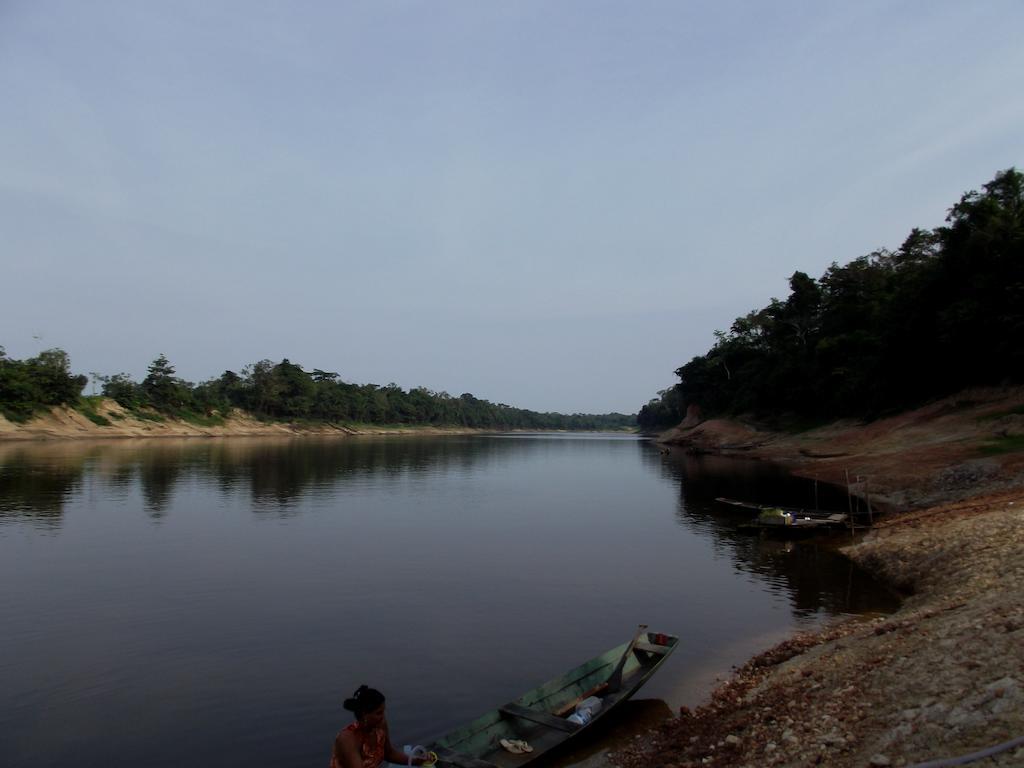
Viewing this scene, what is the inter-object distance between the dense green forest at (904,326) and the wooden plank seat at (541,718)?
54.3 meters

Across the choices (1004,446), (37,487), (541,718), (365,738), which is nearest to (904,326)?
(1004,446)

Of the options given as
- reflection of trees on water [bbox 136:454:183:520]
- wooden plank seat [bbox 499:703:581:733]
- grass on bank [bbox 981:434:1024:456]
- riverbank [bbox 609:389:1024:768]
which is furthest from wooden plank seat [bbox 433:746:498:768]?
grass on bank [bbox 981:434:1024:456]

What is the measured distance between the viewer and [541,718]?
1152cm

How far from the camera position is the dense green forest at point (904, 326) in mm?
54141

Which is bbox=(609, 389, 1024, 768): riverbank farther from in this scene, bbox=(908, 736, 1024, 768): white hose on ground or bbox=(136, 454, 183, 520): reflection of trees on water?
bbox=(136, 454, 183, 520): reflection of trees on water

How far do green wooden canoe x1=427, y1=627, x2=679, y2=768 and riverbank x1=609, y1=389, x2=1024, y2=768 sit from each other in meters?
1.13

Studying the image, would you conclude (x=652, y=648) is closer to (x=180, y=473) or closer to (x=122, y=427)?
(x=180, y=473)

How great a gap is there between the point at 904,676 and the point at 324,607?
1647 cm

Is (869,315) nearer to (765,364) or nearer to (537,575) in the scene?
(765,364)

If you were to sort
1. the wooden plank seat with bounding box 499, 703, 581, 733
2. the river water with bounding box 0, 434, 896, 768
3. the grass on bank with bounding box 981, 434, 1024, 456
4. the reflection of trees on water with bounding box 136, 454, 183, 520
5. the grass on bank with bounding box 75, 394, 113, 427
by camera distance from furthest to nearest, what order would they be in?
the grass on bank with bounding box 75, 394, 113, 427, the reflection of trees on water with bounding box 136, 454, 183, 520, the grass on bank with bounding box 981, 434, 1024, 456, the river water with bounding box 0, 434, 896, 768, the wooden plank seat with bounding box 499, 703, 581, 733

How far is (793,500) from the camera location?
44.0 m

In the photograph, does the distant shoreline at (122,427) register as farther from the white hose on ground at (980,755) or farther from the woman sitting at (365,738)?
the white hose on ground at (980,755)

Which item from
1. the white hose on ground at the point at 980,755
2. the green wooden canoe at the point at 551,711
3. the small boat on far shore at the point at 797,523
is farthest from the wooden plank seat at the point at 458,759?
the small boat on far shore at the point at 797,523

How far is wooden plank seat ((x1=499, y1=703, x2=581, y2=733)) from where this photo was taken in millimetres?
11453
